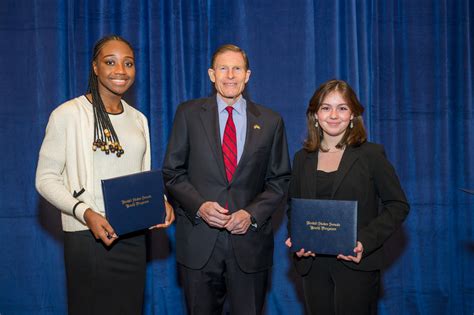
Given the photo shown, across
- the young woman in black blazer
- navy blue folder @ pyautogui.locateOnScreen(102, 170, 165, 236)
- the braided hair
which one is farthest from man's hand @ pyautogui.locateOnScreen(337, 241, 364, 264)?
the braided hair

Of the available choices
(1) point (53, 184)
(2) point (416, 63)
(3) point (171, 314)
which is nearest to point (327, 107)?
(1) point (53, 184)

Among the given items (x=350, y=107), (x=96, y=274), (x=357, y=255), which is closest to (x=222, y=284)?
(x=96, y=274)

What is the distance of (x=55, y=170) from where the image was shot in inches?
91.1

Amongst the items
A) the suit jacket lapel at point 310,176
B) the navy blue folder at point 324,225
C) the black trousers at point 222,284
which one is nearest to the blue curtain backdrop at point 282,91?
the black trousers at point 222,284

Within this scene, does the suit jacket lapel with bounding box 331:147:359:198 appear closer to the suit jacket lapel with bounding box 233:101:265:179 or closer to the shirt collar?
the suit jacket lapel with bounding box 233:101:265:179

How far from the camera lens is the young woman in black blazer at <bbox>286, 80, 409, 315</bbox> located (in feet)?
7.43

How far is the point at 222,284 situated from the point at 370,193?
0.88 m

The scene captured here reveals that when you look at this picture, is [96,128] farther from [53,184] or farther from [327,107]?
[327,107]

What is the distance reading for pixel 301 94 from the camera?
12.8 feet

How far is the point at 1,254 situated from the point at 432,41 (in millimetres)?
3739

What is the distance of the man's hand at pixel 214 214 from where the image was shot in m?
2.38

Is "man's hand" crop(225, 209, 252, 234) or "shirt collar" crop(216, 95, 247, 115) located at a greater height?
"shirt collar" crop(216, 95, 247, 115)

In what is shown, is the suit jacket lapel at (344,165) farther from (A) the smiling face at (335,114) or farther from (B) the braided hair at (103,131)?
(B) the braided hair at (103,131)

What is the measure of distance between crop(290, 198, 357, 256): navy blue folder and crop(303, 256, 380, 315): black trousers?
15cm
